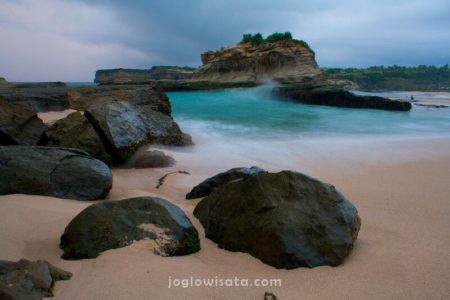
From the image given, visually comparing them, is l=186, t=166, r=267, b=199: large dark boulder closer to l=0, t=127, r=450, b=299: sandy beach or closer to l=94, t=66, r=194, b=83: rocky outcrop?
l=0, t=127, r=450, b=299: sandy beach

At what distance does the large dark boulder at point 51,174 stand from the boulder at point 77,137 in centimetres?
134

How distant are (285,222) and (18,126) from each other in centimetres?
447

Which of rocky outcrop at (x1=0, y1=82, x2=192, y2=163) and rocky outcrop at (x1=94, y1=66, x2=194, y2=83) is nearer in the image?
rocky outcrop at (x1=0, y1=82, x2=192, y2=163)

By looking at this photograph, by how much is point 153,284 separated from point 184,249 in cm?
51

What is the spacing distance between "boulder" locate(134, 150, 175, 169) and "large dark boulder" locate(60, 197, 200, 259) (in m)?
3.09

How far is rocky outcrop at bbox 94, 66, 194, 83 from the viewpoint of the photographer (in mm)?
91875

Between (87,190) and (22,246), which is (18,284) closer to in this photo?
(22,246)

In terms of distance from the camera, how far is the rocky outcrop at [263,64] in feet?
133

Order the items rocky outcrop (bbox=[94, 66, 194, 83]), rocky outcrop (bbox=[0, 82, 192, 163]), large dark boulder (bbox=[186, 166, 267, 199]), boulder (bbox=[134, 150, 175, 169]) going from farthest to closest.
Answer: rocky outcrop (bbox=[94, 66, 194, 83]) < boulder (bbox=[134, 150, 175, 169]) < rocky outcrop (bbox=[0, 82, 192, 163]) < large dark boulder (bbox=[186, 166, 267, 199])

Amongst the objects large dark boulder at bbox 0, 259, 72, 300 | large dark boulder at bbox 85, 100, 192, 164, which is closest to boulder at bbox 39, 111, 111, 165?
large dark boulder at bbox 85, 100, 192, 164

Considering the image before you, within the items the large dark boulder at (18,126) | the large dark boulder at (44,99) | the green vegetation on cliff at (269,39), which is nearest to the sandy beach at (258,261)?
the large dark boulder at (18,126)

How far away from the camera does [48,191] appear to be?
3.53 metres

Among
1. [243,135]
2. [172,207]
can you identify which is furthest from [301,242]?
[243,135]

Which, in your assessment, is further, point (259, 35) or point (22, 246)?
point (259, 35)
